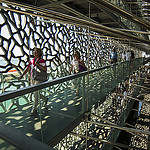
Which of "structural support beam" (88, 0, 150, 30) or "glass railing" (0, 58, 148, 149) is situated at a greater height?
"structural support beam" (88, 0, 150, 30)

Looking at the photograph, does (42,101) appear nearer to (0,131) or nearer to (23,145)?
(0,131)

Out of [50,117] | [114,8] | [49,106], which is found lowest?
[50,117]

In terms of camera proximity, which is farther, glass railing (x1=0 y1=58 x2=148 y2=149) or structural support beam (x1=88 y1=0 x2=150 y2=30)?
glass railing (x1=0 y1=58 x2=148 y2=149)

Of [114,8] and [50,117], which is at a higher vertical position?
[114,8]

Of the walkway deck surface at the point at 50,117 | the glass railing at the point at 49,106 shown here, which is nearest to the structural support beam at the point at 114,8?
the glass railing at the point at 49,106

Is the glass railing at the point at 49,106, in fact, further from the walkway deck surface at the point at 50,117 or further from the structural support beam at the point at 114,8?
the structural support beam at the point at 114,8

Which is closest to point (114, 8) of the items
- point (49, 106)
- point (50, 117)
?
point (49, 106)

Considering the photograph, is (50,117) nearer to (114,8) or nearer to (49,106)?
(49,106)

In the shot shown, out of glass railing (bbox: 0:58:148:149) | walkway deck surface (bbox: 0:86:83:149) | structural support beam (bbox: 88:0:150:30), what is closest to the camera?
structural support beam (bbox: 88:0:150:30)

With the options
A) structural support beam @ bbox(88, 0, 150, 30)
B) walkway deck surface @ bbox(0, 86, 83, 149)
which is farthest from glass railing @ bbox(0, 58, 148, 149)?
structural support beam @ bbox(88, 0, 150, 30)

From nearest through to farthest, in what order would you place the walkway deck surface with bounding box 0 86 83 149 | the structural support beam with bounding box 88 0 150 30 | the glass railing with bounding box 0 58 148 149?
the structural support beam with bounding box 88 0 150 30
the glass railing with bounding box 0 58 148 149
the walkway deck surface with bounding box 0 86 83 149

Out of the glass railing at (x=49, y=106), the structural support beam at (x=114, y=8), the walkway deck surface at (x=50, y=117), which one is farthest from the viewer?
the walkway deck surface at (x=50, y=117)

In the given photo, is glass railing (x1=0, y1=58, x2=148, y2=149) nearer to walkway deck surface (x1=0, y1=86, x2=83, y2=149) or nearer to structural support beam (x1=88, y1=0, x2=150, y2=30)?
walkway deck surface (x1=0, y1=86, x2=83, y2=149)

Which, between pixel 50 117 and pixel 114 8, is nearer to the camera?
pixel 114 8
